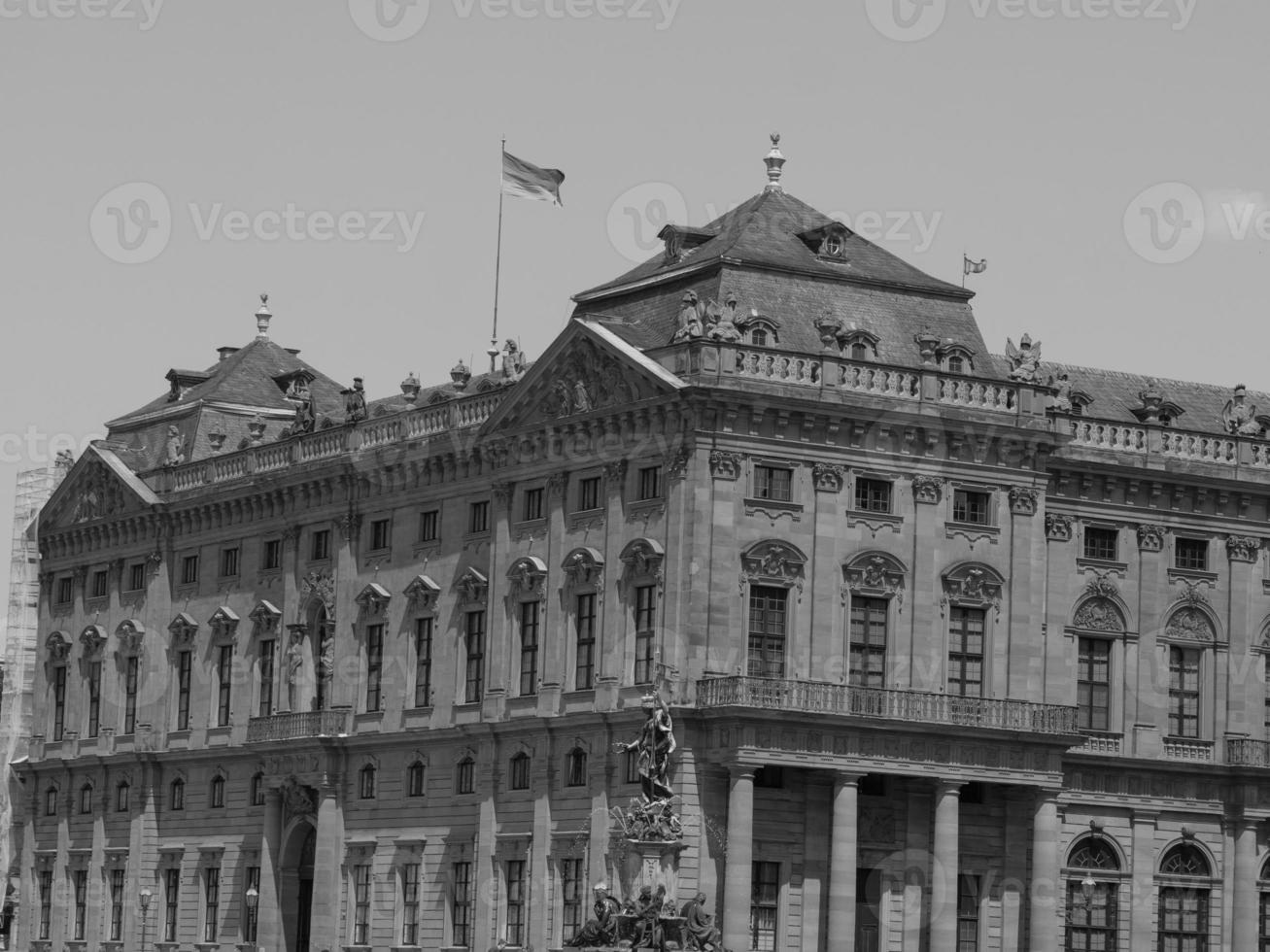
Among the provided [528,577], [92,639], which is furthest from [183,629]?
[528,577]

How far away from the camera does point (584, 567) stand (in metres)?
97.1

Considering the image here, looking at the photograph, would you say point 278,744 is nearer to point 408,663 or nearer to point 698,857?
point 408,663

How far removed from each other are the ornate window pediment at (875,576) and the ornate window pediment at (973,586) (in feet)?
4.58

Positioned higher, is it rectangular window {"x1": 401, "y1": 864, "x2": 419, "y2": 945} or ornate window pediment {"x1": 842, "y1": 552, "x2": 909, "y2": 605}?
ornate window pediment {"x1": 842, "y1": 552, "x2": 909, "y2": 605}

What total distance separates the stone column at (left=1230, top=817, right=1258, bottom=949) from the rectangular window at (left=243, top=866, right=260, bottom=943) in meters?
31.1

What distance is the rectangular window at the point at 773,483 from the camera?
307ft

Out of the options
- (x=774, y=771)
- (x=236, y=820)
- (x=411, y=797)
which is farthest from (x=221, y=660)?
(x=774, y=771)

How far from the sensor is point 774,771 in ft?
306

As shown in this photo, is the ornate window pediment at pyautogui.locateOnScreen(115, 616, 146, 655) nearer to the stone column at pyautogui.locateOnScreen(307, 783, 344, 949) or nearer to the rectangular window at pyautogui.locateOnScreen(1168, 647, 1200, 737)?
the stone column at pyautogui.locateOnScreen(307, 783, 344, 949)

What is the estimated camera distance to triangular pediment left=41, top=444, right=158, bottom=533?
398 feet

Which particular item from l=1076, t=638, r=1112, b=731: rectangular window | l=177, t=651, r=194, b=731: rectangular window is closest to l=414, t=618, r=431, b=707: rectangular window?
l=177, t=651, r=194, b=731: rectangular window

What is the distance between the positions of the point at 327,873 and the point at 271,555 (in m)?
11.8

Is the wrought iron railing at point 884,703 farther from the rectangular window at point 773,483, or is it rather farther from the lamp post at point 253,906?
the lamp post at point 253,906

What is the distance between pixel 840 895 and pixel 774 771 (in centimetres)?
379
